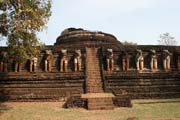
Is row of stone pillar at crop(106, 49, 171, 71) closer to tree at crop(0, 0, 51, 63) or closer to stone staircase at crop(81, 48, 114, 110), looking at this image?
stone staircase at crop(81, 48, 114, 110)

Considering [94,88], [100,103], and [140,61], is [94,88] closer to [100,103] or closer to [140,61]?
[100,103]

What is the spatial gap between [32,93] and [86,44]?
460 cm

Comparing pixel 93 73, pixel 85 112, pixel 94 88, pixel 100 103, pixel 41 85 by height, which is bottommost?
pixel 85 112

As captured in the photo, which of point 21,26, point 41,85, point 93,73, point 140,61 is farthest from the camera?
point 140,61

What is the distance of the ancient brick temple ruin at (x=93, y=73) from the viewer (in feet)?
48.3

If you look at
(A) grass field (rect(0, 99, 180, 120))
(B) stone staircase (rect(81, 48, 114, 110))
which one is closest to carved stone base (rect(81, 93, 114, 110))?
(B) stone staircase (rect(81, 48, 114, 110))

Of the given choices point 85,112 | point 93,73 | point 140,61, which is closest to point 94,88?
point 93,73

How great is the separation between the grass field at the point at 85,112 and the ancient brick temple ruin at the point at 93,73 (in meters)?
1.34

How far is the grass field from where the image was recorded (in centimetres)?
1050

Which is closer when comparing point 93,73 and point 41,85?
point 41,85

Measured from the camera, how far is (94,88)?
48.6 ft

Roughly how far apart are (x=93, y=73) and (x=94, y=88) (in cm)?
112

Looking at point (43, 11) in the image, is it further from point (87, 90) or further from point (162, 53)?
point (162, 53)

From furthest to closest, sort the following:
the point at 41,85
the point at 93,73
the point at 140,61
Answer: the point at 140,61
the point at 93,73
the point at 41,85
